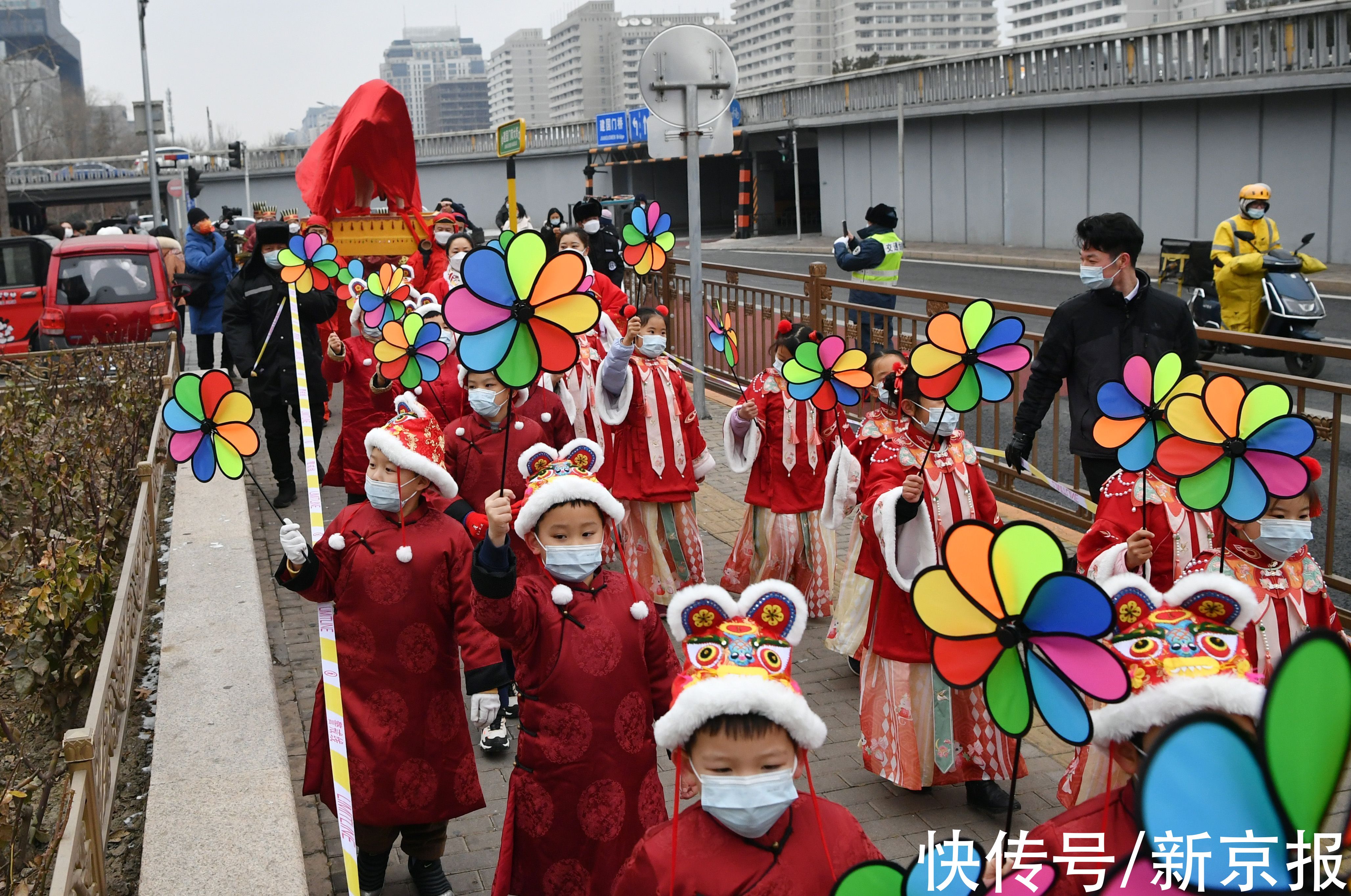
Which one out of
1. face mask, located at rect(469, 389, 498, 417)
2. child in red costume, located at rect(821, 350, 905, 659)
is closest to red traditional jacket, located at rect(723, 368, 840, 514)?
child in red costume, located at rect(821, 350, 905, 659)

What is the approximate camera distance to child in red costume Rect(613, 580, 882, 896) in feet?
8.56

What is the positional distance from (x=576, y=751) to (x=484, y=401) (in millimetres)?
2437

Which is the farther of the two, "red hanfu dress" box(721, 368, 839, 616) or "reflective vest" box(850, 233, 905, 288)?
"reflective vest" box(850, 233, 905, 288)

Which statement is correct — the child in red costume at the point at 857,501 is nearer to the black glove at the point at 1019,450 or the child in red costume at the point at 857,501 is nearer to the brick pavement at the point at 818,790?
the brick pavement at the point at 818,790

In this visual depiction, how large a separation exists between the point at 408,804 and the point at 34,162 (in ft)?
202

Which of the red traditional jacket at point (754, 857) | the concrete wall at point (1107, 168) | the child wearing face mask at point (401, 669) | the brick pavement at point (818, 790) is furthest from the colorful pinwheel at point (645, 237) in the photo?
the concrete wall at point (1107, 168)

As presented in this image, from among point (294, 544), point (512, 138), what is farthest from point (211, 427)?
point (512, 138)

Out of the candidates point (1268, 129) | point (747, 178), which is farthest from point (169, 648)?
point (747, 178)

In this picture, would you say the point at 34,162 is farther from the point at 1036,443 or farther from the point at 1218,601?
the point at 1218,601

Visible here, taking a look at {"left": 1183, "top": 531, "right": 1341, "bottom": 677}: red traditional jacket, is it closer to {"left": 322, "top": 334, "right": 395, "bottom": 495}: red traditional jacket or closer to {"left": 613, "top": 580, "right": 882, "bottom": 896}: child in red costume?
{"left": 613, "top": 580, "right": 882, "bottom": 896}: child in red costume

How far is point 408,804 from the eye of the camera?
403 cm

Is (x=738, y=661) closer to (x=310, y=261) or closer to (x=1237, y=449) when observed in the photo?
(x=1237, y=449)

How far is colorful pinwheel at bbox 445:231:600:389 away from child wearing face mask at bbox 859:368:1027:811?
163 centimetres

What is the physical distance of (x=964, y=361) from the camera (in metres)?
4.24
